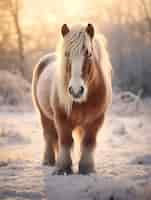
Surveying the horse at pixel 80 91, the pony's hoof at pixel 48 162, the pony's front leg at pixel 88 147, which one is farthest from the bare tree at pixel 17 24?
the pony's front leg at pixel 88 147

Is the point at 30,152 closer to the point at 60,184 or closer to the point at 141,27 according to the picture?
the point at 60,184

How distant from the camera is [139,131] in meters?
8.07

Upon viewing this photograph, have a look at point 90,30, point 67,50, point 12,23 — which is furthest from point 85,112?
point 12,23

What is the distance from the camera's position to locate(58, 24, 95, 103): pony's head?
406 centimetres

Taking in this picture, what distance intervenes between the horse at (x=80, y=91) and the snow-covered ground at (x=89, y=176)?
0.28 metres

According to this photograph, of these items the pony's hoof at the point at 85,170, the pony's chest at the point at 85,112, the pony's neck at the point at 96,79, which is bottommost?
the pony's hoof at the point at 85,170

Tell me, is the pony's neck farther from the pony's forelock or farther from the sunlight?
the sunlight

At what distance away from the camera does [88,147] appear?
15.8 ft

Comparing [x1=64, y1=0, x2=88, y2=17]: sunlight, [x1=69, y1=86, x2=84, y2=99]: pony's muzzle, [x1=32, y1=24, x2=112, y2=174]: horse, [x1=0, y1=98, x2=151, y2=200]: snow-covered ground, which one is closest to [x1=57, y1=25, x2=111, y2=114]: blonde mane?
[x1=32, y1=24, x2=112, y2=174]: horse

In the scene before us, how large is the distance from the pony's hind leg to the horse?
42 centimetres

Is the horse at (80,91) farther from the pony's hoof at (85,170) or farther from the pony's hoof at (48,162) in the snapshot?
the pony's hoof at (48,162)

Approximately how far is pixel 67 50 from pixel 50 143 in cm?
169

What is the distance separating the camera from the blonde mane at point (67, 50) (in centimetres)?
420

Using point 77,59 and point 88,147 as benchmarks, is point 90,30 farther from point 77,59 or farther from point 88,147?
point 88,147
